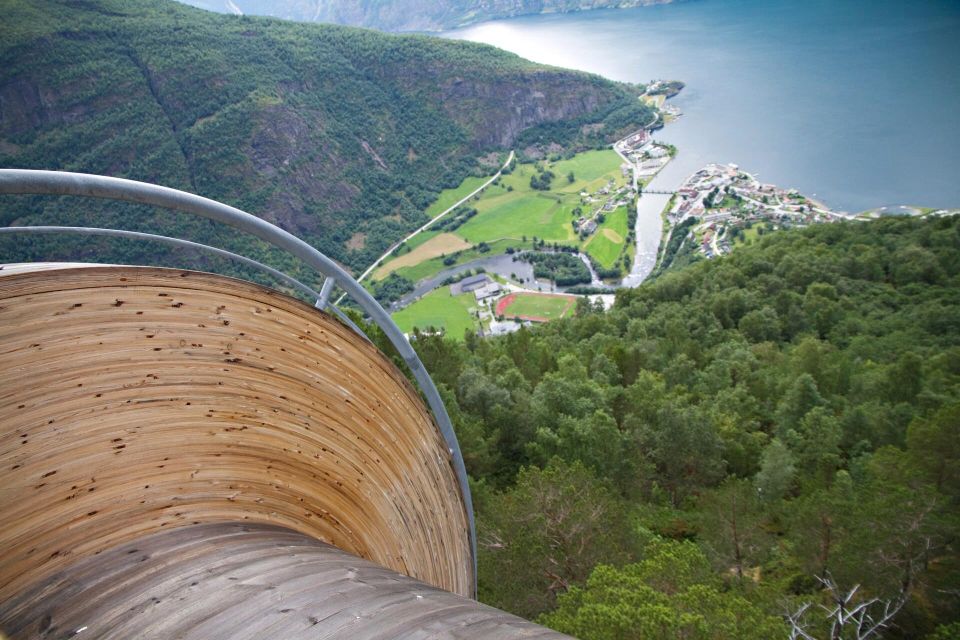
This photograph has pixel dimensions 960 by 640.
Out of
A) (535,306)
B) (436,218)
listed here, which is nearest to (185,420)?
(535,306)

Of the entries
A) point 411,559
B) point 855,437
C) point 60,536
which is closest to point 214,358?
point 60,536

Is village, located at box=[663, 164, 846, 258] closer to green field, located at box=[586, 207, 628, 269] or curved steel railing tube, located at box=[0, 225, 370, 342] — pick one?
green field, located at box=[586, 207, 628, 269]

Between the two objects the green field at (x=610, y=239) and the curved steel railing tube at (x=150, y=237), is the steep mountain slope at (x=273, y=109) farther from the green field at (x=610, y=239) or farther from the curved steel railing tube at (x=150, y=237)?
the curved steel railing tube at (x=150, y=237)

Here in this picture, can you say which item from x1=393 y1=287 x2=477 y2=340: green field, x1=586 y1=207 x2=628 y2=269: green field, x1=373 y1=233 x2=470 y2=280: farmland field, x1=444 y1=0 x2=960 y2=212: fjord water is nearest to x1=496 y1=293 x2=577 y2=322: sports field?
x1=393 y1=287 x2=477 y2=340: green field

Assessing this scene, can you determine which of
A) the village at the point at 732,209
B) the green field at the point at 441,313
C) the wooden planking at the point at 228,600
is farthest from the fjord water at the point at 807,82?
the wooden planking at the point at 228,600

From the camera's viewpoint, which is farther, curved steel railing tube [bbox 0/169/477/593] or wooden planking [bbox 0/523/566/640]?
curved steel railing tube [bbox 0/169/477/593]
